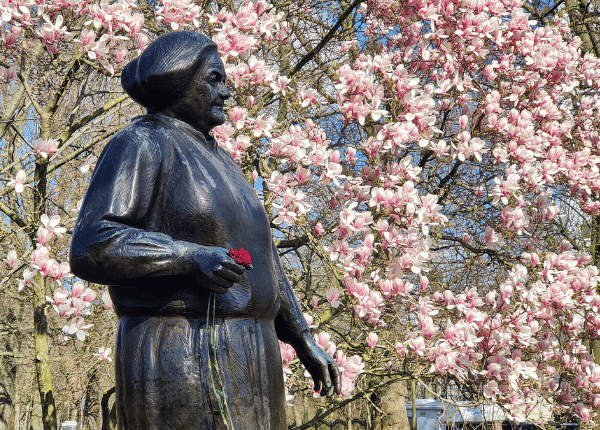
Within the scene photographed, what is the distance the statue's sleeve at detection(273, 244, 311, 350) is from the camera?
2.71m

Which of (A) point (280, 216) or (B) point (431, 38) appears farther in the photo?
(B) point (431, 38)

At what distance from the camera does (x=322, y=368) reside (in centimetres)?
273

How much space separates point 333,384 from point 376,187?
2.81m

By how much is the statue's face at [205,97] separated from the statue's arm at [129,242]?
26 cm

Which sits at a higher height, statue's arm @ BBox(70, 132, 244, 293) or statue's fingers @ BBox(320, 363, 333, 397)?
statue's arm @ BBox(70, 132, 244, 293)

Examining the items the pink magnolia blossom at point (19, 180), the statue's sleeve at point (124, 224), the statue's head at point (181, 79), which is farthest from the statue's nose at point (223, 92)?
the pink magnolia blossom at point (19, 180)

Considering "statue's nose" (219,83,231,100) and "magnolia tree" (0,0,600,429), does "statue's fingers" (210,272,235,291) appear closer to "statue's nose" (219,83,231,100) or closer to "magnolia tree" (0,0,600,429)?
"statue's nose" (219,83,231,100)

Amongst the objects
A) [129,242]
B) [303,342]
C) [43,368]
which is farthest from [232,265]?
[43,368]

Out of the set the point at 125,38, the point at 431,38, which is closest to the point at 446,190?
the point at 431,38

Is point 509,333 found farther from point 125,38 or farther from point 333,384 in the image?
point 125,38

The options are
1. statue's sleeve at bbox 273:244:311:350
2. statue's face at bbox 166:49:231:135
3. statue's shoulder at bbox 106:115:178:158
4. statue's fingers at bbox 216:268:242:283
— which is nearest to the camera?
statue's fingers at bbox 216:268:242:283

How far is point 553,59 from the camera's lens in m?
6.48

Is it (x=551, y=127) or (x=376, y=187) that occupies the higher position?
(x=551, y=127)

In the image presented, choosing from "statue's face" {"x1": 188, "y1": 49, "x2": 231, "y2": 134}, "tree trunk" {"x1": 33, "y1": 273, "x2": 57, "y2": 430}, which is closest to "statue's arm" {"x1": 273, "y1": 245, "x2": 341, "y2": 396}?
"statue's face" {"x1": 188, "y1": 49, "x2": 231, "y2": 134}
